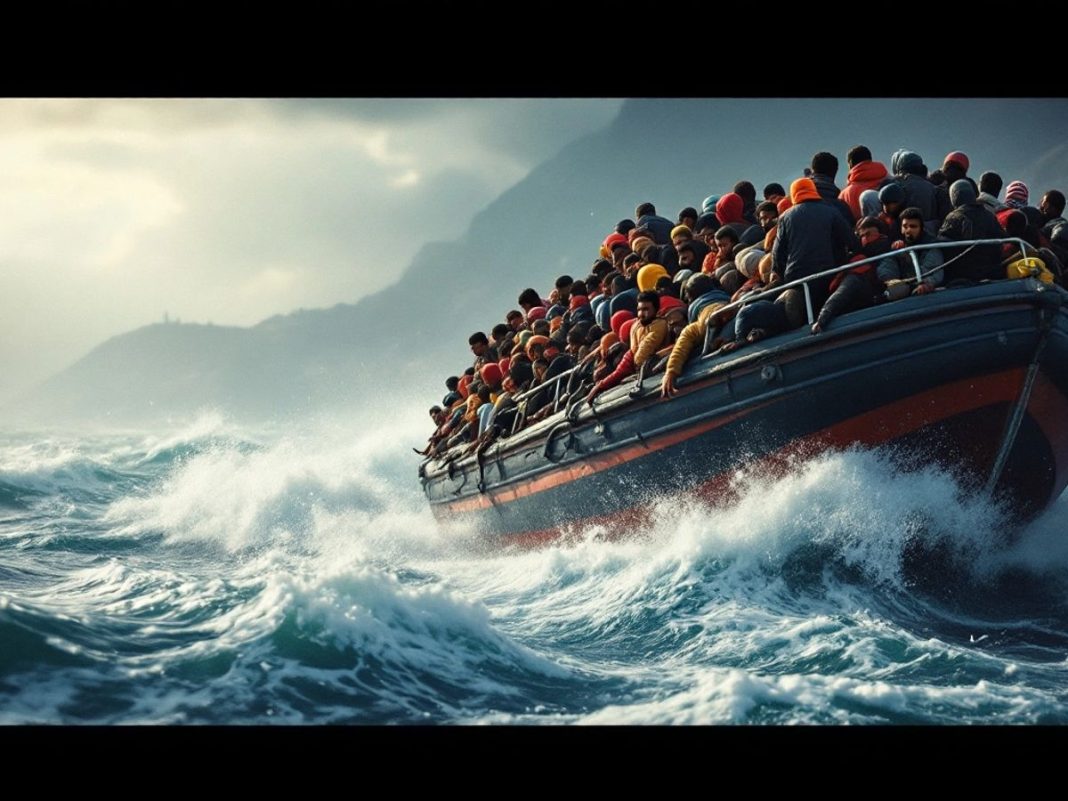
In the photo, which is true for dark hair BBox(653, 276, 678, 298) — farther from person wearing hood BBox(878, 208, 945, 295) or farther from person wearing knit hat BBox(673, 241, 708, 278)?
person wearing hood BBox(878, 208, 945, 295)

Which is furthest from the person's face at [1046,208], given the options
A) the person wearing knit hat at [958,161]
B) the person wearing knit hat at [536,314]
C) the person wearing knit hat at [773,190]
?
the person wearing knit hat at [536,314]

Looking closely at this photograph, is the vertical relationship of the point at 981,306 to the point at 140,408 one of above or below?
below

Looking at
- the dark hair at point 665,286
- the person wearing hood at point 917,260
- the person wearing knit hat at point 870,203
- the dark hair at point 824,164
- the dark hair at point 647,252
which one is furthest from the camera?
the dark hair at point 647,252

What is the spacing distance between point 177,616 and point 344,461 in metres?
10.1

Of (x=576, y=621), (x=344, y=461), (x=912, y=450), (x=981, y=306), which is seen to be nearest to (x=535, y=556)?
(x=576, y=621)

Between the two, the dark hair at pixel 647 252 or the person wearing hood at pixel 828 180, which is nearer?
the person wearing hood at pixel 828 180

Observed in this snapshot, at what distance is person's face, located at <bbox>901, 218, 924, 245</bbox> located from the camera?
15.1 ft

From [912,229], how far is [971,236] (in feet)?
1.28

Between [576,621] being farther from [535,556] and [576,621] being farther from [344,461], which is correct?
[344,461]

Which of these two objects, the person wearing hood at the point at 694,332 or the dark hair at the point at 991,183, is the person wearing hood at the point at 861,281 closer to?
the person wearing hood at the point at 694,332

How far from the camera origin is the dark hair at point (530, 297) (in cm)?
900

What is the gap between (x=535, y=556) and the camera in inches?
267

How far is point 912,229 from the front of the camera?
4629 millimetres

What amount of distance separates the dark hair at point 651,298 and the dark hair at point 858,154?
1.35 metres
